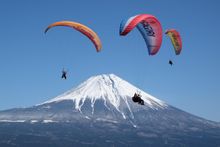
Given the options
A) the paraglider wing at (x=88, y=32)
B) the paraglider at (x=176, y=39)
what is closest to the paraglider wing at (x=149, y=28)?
the paraglider wing at (x=88, y=32)

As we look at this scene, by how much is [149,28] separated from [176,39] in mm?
6765

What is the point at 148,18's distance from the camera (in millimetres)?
42781

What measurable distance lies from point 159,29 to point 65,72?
34.3 feet

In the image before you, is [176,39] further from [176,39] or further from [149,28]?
[149,28]

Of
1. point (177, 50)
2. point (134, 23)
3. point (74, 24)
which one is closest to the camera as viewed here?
point (134, 23)

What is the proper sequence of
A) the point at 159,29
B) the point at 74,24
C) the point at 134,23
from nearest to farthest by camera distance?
the point at 134,23 < the point at 159,29 < the point at 74,24

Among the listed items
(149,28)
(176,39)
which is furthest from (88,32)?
(176,39)

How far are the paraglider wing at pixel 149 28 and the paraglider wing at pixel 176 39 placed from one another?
5353mm

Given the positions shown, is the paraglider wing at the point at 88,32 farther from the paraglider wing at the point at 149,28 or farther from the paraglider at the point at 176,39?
the paraglider at the point at 176,39

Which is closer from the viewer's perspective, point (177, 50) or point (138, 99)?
point (138, 99)

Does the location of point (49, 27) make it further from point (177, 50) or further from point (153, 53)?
point (177, 50)

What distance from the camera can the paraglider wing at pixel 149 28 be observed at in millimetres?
41469

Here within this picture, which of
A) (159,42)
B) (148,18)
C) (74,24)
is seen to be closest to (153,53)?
(159,42)

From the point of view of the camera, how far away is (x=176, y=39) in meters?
50.3
